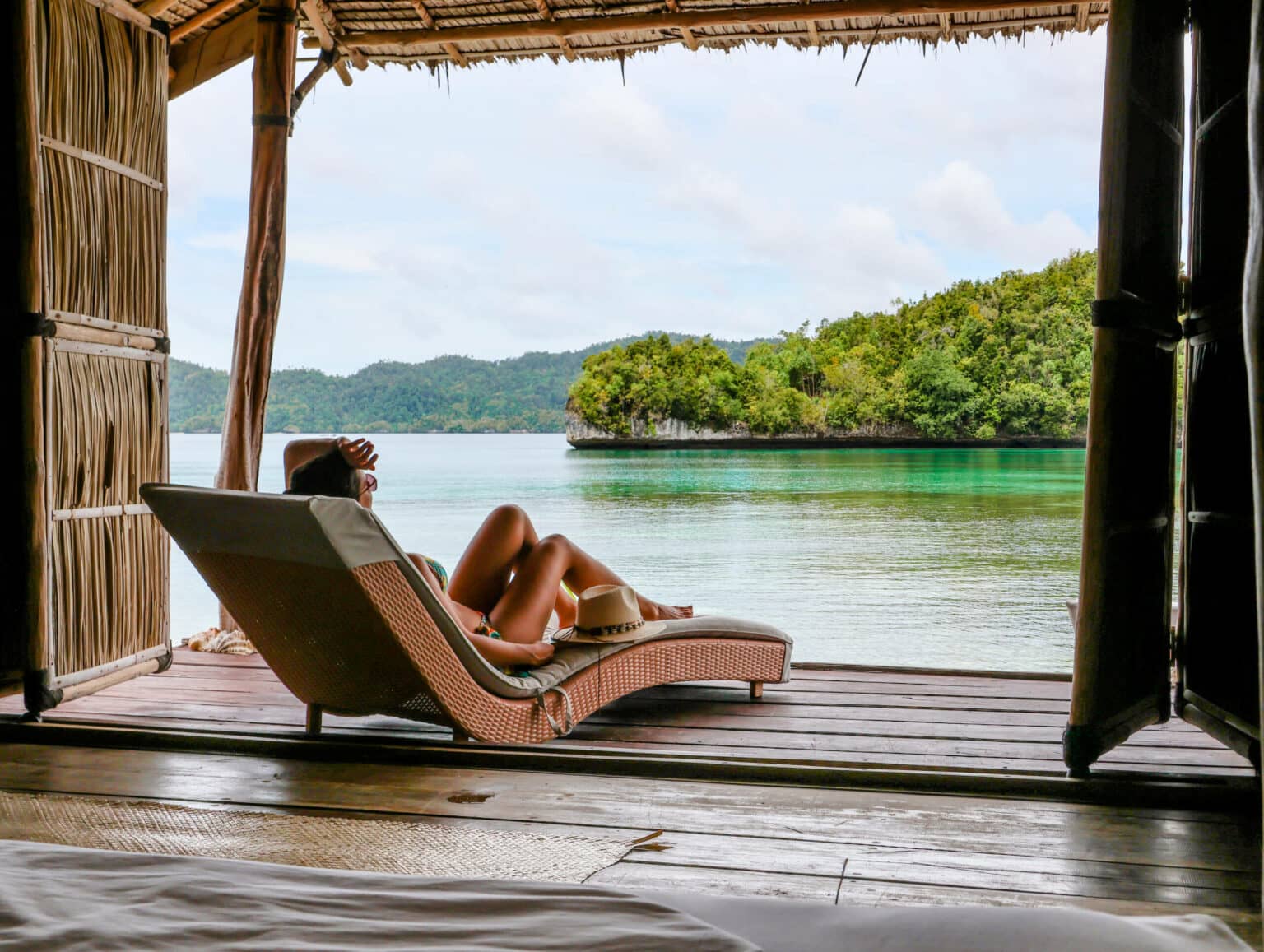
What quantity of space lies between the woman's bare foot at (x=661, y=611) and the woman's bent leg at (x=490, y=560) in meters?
0.45

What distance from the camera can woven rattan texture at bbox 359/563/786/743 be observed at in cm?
273

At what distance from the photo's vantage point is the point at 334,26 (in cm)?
484

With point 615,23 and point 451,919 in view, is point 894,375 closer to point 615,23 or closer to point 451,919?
point 615,23

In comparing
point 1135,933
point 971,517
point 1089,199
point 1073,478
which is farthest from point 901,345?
point 1135,933

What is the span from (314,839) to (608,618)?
1267mm

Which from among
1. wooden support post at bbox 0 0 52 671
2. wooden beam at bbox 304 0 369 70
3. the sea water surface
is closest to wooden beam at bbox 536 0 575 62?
wooden beam at bbox 304 0 369 70

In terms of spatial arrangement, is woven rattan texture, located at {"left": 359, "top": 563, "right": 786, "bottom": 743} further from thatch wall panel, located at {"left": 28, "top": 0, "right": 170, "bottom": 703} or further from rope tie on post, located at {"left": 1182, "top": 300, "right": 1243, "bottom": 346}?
rope tie on post, located at {"left": 1182, "top": 300, "right": 1243, "bottom": 346}

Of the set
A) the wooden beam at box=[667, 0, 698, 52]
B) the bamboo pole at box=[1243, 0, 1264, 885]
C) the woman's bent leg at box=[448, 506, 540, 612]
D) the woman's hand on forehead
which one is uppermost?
the wooden beam at box=[667, 0, 698, 52]

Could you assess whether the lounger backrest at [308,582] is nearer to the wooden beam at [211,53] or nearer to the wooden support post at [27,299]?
the wooden support post at [27,299]

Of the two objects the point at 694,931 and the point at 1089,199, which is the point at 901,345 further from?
the point at 694,931

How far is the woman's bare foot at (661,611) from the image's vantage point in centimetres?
363

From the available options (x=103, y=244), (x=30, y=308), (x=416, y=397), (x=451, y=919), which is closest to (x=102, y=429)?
(x=30, y=308)

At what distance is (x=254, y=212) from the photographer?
4.72m

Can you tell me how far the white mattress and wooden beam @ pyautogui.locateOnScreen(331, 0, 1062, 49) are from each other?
4.18 meters
